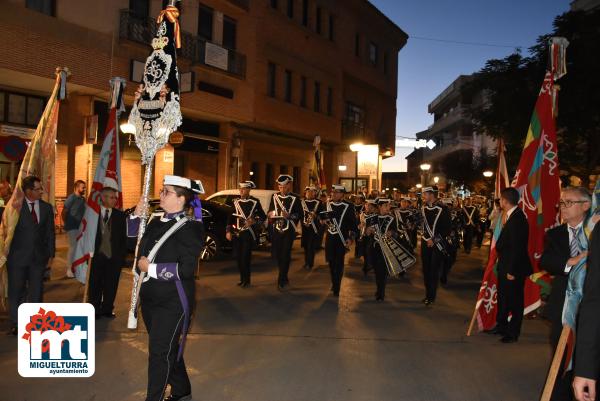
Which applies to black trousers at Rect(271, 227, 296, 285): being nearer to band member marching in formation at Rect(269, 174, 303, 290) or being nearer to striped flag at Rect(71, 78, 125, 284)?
band member marching in formation at Rect(269, 174, 303, 290)

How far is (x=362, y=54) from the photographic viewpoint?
119 ft

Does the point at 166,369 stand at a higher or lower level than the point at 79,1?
lower

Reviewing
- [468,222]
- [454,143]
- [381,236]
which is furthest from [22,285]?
[454,143]

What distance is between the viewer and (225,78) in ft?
77.4

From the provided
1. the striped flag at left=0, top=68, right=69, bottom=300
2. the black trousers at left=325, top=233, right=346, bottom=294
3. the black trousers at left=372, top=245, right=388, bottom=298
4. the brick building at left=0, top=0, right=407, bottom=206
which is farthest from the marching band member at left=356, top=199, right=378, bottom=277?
the brick building at left=0, top=0, right=407, bottom=206

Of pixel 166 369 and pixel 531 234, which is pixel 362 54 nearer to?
pixel 531 234

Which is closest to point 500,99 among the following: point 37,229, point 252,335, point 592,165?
point 592,165

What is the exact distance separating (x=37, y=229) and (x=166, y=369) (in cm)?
360

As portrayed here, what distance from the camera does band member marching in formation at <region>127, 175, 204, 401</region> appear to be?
417cm

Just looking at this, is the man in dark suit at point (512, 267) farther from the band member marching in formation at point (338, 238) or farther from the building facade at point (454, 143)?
the building facade at point (454, 143)

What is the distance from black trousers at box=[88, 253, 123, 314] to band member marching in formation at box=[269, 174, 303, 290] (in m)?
3.59

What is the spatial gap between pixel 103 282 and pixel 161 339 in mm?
3975

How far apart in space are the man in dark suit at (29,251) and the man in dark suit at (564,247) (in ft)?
18.8

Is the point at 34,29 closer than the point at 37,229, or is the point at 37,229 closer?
the point at 37,229
